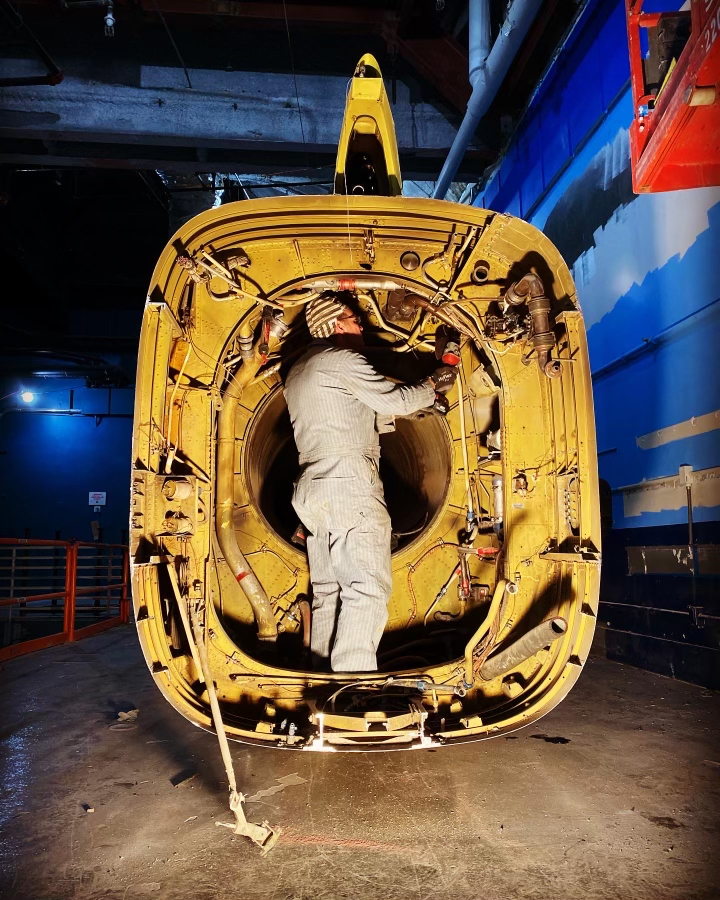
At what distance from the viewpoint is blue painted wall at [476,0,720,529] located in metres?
3.66

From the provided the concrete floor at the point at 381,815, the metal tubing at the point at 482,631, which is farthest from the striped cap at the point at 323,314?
the concrete floor at the point at 381,815

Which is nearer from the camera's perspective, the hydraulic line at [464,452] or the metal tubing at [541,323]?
the metal tubing at [541,323]

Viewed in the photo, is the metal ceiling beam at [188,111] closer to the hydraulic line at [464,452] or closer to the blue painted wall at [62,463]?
the hydraulic line at [464,452]

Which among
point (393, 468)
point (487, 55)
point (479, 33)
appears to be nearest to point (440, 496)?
point (393, 468)

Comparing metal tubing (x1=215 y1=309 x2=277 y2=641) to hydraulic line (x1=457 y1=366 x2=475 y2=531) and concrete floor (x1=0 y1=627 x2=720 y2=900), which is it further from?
hydraulic line (x1=457 y1=366 x2=475 y2=531)

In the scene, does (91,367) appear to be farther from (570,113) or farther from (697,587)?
(697,587)

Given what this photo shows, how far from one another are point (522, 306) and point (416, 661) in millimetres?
1868

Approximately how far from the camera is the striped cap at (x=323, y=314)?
121 inches

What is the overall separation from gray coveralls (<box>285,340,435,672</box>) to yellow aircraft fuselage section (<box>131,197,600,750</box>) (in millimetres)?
270

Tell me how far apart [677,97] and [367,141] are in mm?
1687

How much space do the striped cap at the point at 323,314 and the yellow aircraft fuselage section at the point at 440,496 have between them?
12cm

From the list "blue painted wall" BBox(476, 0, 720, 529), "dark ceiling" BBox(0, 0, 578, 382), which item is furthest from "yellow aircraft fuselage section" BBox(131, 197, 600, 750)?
"dark ceiling" BBox(0, 0, 578, 382)

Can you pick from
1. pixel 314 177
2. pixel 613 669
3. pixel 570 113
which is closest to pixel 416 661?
pixel 613 669

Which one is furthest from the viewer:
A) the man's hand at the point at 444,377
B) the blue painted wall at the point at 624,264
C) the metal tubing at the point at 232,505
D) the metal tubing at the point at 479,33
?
the metal tubing at the point at 479,33
